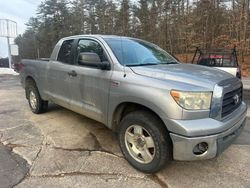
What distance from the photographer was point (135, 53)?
14.5 ft

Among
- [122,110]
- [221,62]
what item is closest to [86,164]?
[122,110]

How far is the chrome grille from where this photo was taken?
3.33m

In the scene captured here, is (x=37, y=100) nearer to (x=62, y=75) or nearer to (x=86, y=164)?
(x=62, y=75)

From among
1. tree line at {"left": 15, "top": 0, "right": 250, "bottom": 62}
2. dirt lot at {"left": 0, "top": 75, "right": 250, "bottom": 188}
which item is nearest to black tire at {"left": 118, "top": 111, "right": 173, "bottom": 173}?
dirt lot at {"left": 0, "top": 75, "right": 250, "bottom": 188}

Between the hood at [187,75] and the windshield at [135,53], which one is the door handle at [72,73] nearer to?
the windshield at [135,53]

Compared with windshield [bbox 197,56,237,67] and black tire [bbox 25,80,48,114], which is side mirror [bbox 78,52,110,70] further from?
windshield [bbox 197,56,237,67]

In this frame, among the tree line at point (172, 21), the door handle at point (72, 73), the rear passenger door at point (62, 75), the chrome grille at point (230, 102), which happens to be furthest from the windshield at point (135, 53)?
the tree line at point (172, 21)

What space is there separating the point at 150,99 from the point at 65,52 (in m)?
2.60

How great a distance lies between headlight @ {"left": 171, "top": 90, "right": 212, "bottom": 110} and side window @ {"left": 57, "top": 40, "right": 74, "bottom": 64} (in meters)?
2.55

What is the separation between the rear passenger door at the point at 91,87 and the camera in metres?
4.09

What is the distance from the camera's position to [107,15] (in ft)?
106

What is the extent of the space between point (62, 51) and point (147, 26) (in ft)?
73.2

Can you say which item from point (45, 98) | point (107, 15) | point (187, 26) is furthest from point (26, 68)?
point (107, 15)

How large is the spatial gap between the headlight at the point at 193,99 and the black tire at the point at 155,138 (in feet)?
1.31
